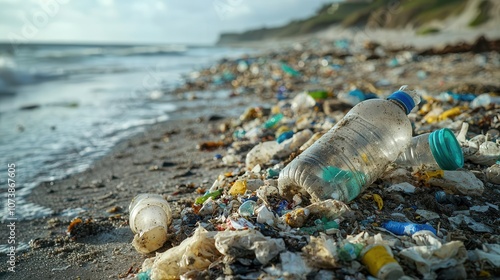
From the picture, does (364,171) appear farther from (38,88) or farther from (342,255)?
(38,88)

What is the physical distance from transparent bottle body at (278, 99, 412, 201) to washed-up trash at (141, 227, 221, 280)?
2.03 feet

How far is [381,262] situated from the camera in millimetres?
1610

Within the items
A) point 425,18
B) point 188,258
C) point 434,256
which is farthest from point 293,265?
point 425,18

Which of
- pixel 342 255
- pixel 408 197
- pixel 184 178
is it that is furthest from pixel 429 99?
pixel 342 255

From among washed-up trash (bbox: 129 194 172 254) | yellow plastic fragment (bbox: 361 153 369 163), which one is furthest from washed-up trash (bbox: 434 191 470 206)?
washed-up trash (bbox: 129 194 172 254)

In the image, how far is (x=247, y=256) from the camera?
1.73 metres

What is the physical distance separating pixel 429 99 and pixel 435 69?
15.8 feet

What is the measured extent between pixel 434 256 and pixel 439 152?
37.3 inches

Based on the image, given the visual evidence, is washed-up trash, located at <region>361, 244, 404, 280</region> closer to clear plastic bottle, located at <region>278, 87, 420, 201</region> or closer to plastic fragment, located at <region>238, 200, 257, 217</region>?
clear plastic bottle, located at <region>278, 87, 420, 201</region>

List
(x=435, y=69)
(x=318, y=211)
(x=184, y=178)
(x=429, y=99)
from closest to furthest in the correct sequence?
(x=318, y=211)
(x=184, y=178)
(x=429, y=99)
(x=435, y=69)

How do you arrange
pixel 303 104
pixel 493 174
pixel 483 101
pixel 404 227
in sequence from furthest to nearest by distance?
pixel 303 104
pixel 483 101
pixel 493 174
pixel 404 227

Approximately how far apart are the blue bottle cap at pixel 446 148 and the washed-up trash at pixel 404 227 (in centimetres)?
60

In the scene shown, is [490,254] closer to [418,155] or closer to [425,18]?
[418,155]

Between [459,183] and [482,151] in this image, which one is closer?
[459,183]
